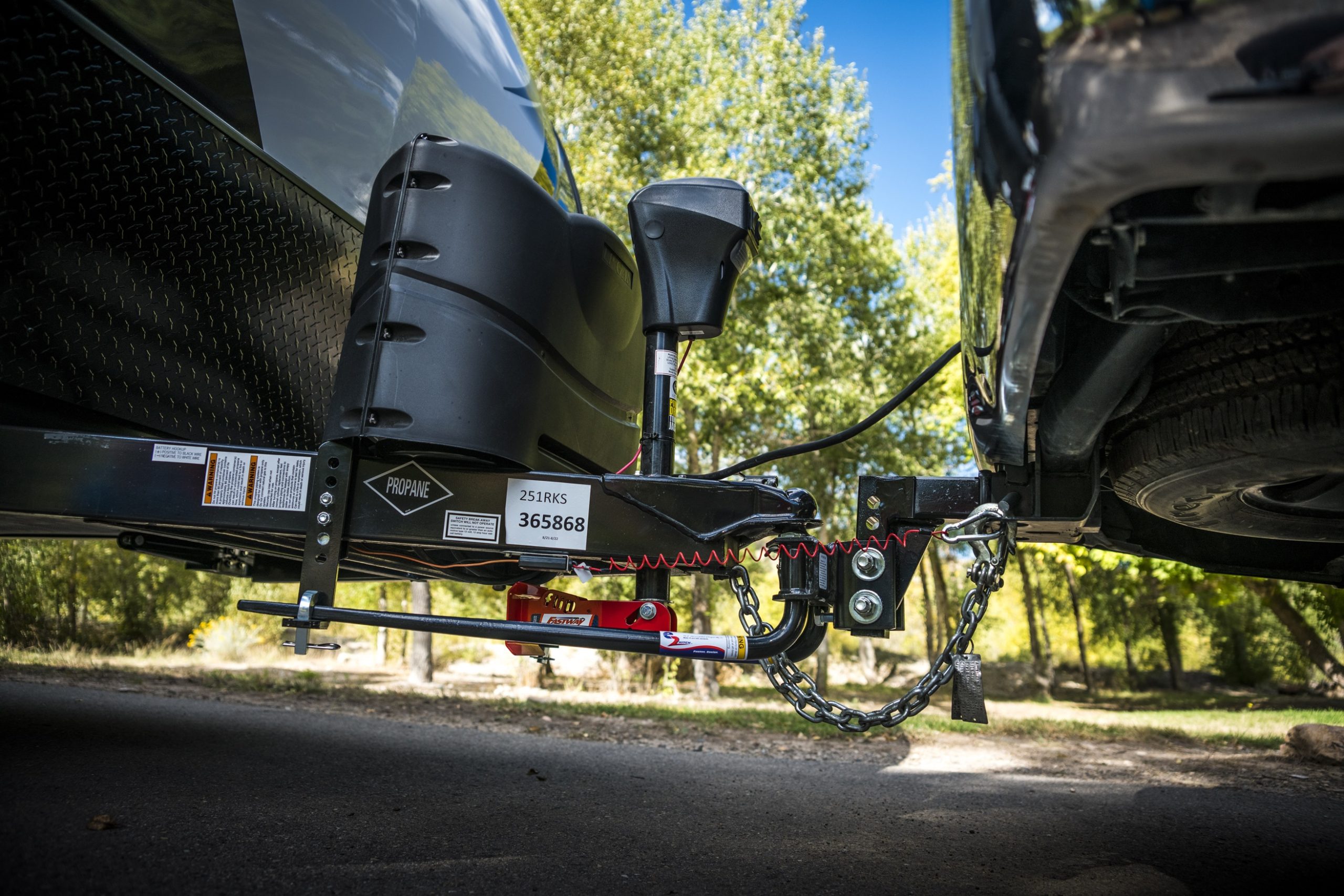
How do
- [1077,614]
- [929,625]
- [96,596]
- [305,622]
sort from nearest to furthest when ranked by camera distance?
[305,622] < [96,596] < [929,625] < [1077,614]

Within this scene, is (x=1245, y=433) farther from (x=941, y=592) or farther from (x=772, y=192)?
(x=941, y=592)

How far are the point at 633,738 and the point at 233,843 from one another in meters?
3.34

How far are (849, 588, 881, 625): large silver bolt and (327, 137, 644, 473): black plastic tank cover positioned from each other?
0.91m

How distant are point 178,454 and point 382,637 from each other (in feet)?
64.7

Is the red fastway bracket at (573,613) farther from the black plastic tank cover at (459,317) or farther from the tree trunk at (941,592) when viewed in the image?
the tree trunk at (941,592)

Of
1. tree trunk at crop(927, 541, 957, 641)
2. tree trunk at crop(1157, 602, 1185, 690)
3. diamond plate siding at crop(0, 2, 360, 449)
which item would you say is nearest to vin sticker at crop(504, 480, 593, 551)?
diamond plate siding at crop(0, 2, 360, 449)

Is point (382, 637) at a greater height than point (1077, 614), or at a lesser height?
lesser

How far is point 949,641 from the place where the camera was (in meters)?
2.04

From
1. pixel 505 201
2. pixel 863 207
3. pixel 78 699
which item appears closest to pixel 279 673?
pixel 78 699

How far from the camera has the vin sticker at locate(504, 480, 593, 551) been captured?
6.93 ft

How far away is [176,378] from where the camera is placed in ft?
7.82

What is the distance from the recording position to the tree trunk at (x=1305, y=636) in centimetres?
1164

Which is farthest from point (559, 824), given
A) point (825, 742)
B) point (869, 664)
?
point (869, 664)

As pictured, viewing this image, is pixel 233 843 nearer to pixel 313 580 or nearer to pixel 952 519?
pixel 313 580
